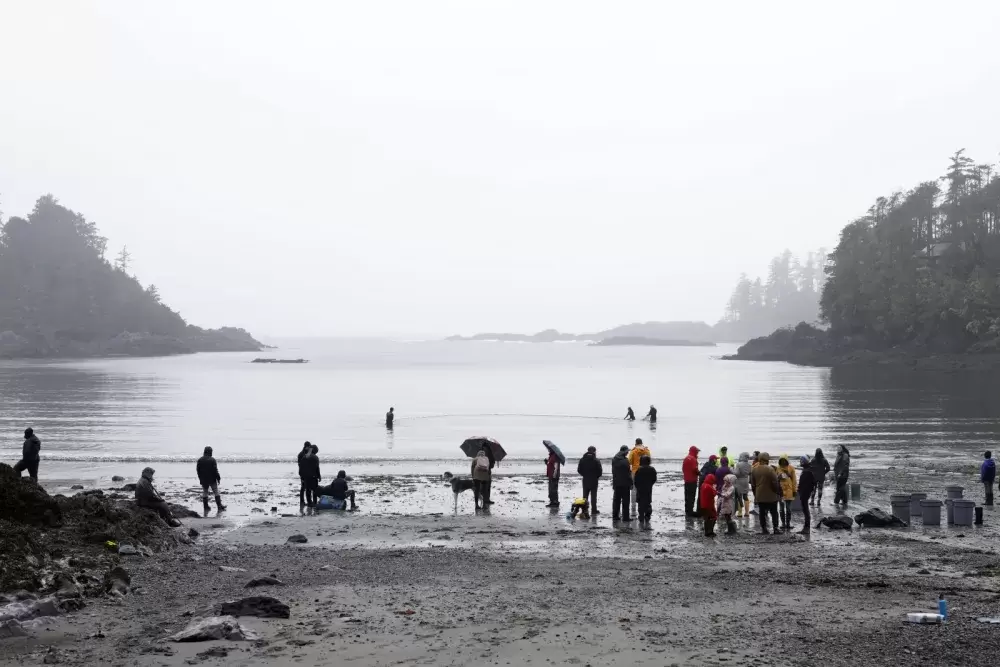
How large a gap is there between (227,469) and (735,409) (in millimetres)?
42350

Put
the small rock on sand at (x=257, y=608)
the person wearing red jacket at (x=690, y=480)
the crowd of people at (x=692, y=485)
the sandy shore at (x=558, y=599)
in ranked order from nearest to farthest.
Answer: the sandy shore at (x=558, y=599) < the small rock on sand at (x=257, y=608) < the crowd of people at (x=692, y=485) < the person wearing red jacket at (x=690, y=480)

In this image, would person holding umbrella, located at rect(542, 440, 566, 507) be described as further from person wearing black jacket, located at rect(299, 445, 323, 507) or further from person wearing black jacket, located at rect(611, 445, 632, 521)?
person wearing black jacket, located at rect(299, 445, 323, 507)

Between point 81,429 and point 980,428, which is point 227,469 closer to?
point 81,429

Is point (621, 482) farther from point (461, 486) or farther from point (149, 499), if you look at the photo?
point (149, 499)

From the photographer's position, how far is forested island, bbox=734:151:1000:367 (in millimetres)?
98438

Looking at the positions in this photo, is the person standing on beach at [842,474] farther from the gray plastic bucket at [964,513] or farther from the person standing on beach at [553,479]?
the person standing on beach at [553,479]

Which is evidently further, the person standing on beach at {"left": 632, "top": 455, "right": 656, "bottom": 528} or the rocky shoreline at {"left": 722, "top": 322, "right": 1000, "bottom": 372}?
the rocky shoreline at {"left": 722, "top": 322, "right": 1000, "bottom": 372}

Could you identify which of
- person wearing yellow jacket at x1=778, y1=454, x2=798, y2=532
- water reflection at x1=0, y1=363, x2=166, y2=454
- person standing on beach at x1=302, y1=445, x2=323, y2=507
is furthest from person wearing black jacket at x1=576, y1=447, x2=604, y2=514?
water reflection at x1=0, y1=363, x2=166, y2=454

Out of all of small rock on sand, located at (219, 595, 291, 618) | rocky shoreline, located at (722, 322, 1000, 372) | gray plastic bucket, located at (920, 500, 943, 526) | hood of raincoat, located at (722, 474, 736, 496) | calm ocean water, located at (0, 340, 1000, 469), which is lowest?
calm ocean water, located at (0, 340, 1000, 469)

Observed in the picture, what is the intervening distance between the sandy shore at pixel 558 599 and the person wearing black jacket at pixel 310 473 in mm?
3593

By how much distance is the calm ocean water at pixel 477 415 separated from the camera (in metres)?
38.1

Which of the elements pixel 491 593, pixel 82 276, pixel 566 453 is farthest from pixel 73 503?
pixel 82 276

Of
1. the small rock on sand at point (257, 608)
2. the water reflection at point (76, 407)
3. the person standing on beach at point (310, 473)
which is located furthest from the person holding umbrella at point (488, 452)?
the water reflection at point (76, 407)

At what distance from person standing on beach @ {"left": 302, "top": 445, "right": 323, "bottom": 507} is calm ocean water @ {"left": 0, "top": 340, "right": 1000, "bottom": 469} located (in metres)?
12.0
